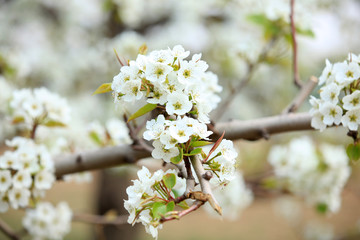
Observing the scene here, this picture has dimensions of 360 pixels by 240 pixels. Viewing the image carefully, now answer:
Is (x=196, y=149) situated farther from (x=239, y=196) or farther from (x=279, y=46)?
(x=239, y=196)

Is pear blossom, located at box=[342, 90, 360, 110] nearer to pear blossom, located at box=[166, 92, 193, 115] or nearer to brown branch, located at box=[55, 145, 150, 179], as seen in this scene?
pear blossom, located at box=[166, 92, 193, 115]

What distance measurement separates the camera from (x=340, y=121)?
0.83 meters

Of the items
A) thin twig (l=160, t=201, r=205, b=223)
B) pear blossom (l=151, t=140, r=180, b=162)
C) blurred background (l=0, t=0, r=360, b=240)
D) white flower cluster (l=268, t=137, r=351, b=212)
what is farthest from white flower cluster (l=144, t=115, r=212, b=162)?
blurred background (l=0, t=0, r=360, b=240)

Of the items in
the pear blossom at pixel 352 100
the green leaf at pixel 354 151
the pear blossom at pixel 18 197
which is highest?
the pear blossom at pixel 352 100

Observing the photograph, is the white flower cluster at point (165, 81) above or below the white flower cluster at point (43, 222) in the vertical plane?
above

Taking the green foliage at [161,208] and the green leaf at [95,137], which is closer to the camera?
the green foliage at [161,208]

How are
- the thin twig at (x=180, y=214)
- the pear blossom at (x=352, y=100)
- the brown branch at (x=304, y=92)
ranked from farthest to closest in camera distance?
the brown branch at (x=304, y=92) → the pear blossom at (x=352, y=100) → the thin twig at (x=180, y=214)

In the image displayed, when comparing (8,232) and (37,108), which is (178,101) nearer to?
(37,108)

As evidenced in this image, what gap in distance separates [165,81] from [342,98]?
0.43m

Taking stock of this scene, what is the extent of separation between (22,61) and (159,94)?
1.60 meters

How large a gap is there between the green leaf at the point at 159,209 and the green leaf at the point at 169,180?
0.04 meters

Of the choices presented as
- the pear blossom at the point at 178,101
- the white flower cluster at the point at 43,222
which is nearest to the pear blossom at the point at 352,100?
the pear blossom at the point at 178,101

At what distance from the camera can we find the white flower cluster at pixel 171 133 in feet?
2.14

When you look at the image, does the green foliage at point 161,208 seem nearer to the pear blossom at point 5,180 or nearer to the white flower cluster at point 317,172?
the pear blossom at point 5,180
